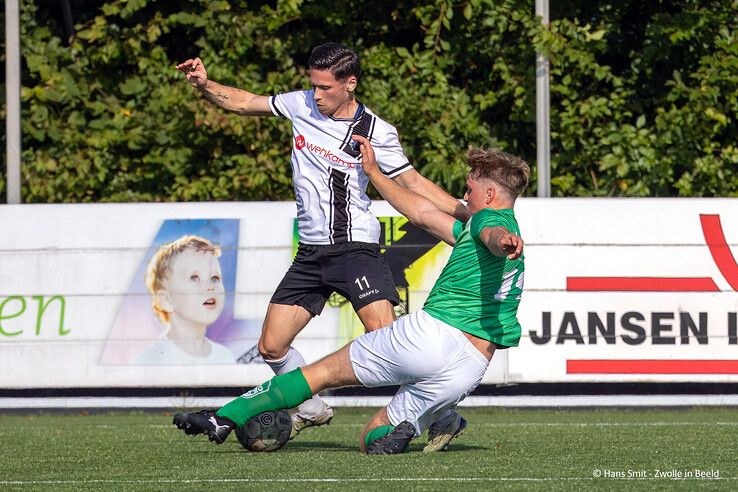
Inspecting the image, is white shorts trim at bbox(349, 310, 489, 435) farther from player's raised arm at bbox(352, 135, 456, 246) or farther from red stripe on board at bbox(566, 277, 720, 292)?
red stripe on board at bbox(566, 277, 720, 292)

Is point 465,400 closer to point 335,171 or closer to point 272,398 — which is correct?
point 335,171

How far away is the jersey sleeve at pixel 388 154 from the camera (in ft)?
22.7

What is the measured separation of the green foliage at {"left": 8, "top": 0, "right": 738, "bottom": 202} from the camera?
1413 centimetres

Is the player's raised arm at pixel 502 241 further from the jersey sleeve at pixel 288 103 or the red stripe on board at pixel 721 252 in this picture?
the red stripe on board at pixel 721 252

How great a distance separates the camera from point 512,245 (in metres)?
5.29

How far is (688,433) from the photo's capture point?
25.2ft

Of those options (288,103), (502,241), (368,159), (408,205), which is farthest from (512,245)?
(288,103)

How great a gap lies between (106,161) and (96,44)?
5.02ft

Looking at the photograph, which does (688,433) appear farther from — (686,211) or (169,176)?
(169,176)

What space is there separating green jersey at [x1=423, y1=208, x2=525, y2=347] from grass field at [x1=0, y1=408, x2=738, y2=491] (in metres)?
0.58

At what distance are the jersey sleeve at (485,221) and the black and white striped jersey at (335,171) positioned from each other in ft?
3.74

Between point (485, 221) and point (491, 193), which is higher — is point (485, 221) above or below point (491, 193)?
below

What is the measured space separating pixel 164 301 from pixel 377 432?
4.58 metres

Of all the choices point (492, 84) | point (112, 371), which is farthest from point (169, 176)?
point (112, 371)
